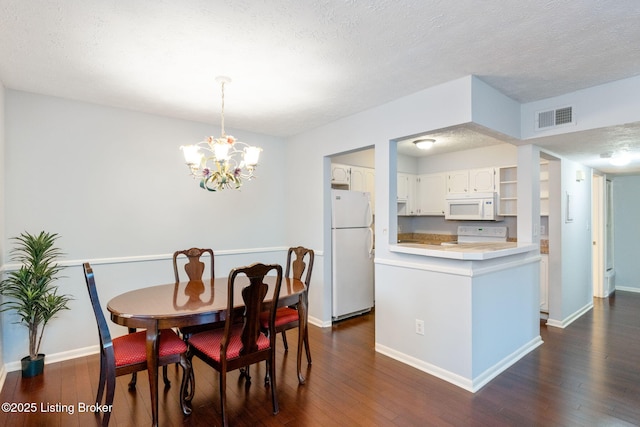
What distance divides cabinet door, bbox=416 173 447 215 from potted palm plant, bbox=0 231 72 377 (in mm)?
5137

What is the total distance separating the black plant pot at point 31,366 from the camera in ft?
9.13

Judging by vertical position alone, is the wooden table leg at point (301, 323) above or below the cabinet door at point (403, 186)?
below

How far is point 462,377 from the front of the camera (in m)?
2.62

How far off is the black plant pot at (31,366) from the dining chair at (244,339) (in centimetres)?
154

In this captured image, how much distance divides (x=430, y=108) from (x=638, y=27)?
1.35 meters

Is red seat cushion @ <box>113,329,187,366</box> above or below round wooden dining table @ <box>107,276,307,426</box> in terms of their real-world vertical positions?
below

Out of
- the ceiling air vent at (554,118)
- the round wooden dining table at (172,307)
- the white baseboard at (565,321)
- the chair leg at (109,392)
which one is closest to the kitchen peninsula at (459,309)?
the white baseboard at (565,321)

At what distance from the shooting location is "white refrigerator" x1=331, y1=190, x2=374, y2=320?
13.8ft

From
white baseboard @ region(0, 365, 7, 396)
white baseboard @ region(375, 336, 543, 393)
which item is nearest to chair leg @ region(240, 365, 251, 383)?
white baseboard @ region(375, 336, 543, 393)

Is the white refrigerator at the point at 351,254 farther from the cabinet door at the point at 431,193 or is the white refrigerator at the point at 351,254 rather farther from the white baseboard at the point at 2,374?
the white baseboard at the point at 2,374

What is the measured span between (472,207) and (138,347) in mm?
4588

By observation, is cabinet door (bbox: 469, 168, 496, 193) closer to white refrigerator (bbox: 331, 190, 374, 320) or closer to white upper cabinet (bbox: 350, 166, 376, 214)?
white upper cabinet (bbox: 350, 166, 376, 214)

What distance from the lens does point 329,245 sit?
419 centimetres

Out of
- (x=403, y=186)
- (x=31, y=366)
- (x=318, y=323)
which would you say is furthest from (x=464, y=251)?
(x=31, y=366)
